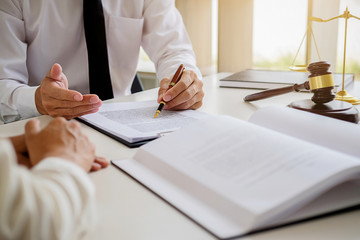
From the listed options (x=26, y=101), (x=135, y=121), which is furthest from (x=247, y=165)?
(x=26, y=101)

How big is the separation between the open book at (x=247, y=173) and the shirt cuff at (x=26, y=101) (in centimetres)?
60

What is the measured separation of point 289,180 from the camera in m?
0.46

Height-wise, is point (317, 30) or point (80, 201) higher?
point (317, 30)

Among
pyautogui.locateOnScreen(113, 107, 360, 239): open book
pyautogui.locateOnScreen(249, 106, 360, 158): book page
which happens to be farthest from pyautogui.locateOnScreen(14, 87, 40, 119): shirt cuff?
pyautogui.locateOnScreen(249, 106, 360, 158): book page

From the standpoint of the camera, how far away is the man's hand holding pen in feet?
3.34

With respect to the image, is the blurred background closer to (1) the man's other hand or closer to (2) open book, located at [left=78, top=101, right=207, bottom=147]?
(2) open book, located at [left=78, top=101, right=207, bottom=147]

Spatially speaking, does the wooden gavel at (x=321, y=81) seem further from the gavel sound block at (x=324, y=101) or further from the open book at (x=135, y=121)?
the open book at (x=135, y=121)

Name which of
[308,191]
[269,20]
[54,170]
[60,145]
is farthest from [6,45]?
[269,20]

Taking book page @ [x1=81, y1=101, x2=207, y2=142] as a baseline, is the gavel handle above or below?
above

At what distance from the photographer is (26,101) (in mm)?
1158

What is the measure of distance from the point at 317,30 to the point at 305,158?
1.78m

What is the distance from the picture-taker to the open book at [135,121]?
0.79m

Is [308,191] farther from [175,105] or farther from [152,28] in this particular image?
[152,28]

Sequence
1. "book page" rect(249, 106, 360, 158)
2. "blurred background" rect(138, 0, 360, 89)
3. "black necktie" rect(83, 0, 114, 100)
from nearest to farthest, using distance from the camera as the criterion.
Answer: "book page" rect(249, 106, 360, 158) → "black necktie" rect(83, 0, 114, 100) → "blurred background" rect(138, 0, 360, 89)
